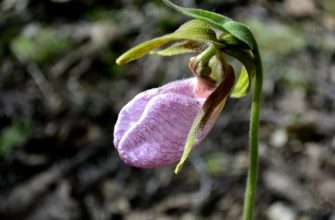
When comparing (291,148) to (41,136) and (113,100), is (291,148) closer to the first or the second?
(113,100)

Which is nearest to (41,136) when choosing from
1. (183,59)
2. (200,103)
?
(183,59)

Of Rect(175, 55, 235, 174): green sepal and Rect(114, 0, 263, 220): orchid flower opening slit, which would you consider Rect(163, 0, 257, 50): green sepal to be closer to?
Rect(114, 0, 263, 220): orchid flower opening slit

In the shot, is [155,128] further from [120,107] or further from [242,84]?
[120,107]

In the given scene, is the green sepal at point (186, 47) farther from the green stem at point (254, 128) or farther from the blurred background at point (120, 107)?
the blurred background at point (120, 107)

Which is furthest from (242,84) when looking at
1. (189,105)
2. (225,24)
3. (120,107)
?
(120,107)

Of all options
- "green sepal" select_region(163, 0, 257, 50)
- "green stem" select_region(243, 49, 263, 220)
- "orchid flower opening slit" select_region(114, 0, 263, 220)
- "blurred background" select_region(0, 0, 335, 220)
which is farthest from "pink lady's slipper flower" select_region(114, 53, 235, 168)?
"blurred background" select_region(0, 0, 335, 220)

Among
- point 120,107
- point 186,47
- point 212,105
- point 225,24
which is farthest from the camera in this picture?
point 120,107

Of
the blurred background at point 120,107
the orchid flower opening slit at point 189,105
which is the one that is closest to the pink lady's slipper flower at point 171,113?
the orchid flower opening slit at point 189,105
